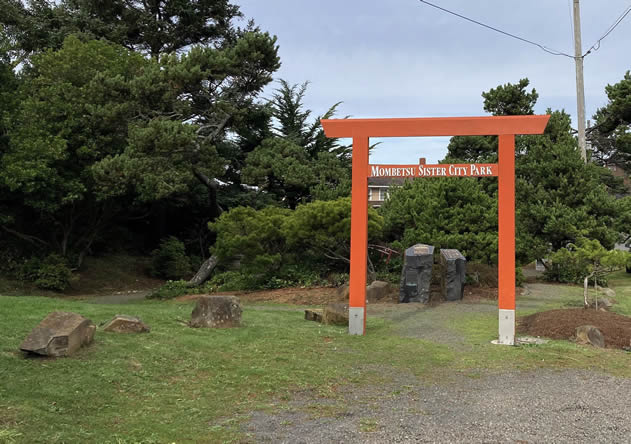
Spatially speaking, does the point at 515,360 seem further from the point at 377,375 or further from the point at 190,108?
the point at 190,108

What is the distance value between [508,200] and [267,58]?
42.7 feet

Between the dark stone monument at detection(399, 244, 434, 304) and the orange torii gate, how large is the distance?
3.88 meters

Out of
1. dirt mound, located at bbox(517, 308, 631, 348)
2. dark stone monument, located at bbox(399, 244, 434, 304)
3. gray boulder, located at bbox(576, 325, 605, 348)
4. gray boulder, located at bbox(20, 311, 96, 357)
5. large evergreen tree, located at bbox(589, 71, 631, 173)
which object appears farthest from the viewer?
large evergreen tree, located at bbox(589, 71, 631, 173)

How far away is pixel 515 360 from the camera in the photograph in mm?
6406

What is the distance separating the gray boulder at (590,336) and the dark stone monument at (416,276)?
4.49 m

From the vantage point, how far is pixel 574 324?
8.00m

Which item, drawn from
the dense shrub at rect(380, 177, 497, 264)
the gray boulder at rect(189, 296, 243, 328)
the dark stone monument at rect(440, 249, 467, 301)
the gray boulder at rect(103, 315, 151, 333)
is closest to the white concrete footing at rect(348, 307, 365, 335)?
the gray boulder at rect(189, 296, 243, 328)

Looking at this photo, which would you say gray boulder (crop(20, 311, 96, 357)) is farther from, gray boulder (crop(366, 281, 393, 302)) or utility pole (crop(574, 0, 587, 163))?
utility pole (crop(574, 0, 587, 163))

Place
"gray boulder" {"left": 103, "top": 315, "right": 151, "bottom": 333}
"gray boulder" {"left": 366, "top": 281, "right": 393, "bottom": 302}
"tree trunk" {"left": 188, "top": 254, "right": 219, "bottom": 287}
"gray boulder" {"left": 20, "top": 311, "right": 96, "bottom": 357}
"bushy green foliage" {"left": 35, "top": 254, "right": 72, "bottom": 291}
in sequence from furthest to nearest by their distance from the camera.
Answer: "tree trunk" {"left": 188, "top": 254, "right": 219, "bottom": 287}, "bushy green foliage" {"left": 35, "top": 254, "right": 72, "bottom": 291}, "gray boulder" {"left": 366, "top": 281, "right": 393, "bottom": 302}, "gray boulder" {"left": 103, "top": 315, "right": 151, "bottom": 333}, "gray boulder" {"left": 20, "top": 311, "right": 96, "bottom": 357}

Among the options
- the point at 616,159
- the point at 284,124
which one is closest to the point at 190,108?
the point at 284,124

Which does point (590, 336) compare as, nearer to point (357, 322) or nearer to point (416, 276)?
point (357, 322)

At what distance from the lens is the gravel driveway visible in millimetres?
3764

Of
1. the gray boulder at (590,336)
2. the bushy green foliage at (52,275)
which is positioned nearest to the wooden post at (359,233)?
the gray boulder at (590,336)

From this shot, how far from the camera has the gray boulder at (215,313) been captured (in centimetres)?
766
